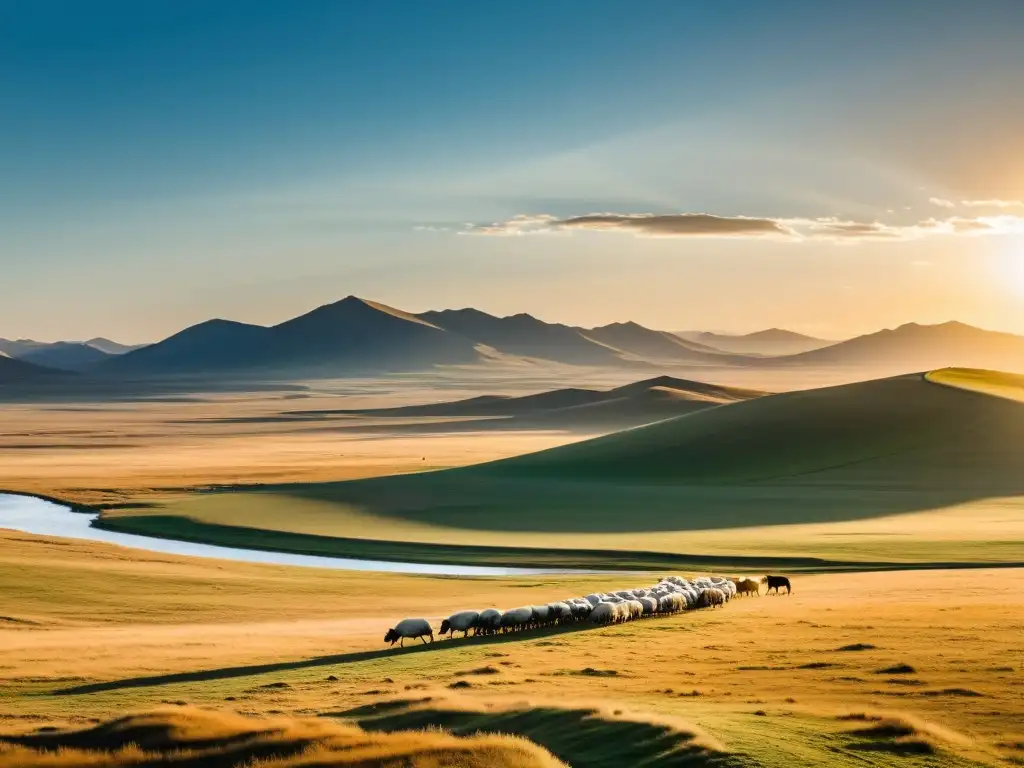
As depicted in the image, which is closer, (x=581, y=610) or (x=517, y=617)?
(x=517, y=617)

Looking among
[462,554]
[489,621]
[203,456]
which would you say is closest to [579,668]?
[489,621]

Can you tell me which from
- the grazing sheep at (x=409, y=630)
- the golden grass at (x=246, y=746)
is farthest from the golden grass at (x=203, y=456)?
the golden grass at (x=246, y=746)

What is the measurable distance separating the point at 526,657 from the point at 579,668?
2.28 metres

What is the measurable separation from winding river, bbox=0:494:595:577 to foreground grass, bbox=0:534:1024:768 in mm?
13034

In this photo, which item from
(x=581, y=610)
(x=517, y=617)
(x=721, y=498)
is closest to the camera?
(x=517, y=617)

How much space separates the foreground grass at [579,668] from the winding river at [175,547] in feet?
42.8

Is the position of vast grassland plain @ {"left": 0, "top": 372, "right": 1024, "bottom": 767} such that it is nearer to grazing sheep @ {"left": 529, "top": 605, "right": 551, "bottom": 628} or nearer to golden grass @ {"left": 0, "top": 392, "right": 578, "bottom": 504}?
grazing sheep @ {"left": 529, "top": 605, "right": 551, "bottom": 628}

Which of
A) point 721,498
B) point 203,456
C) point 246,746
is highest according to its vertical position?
point 246,746

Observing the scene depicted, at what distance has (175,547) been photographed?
68562 mm

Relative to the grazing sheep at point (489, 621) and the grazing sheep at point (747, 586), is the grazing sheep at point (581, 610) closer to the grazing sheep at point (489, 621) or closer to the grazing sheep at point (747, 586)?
the grazing sheep at point (489, 621)

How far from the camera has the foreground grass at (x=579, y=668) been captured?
19.5m

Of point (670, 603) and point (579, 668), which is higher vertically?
point (579, 668)

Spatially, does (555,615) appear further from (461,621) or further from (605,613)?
(461,621)

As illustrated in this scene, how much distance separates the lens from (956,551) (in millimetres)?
57594
